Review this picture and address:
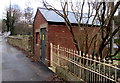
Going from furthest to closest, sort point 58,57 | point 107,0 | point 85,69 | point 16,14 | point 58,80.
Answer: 1. point 16,14
2. point 58,57
3. point 58,80
4. point 107,0
5. point 85,69

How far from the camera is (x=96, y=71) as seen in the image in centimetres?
493

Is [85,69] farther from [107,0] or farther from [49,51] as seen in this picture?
[49,51]

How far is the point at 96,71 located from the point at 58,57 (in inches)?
129

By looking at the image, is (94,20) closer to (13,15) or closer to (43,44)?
(43,44)

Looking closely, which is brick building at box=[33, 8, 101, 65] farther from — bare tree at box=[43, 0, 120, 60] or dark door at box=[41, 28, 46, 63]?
bare tree at box=[43, 0, 120, 60]

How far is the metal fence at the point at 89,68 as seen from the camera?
4.46 metres

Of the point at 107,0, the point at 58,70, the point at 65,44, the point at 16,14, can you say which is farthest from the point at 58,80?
the point at 16,14

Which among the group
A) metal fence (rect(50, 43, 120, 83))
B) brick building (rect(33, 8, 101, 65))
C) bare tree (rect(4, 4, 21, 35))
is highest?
bare tree (rect(4, 4, 21, 35))

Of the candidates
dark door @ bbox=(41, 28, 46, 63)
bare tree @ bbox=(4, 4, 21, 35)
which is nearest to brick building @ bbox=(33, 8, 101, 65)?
dark door @ bbox=(41, 28, 46, 63)

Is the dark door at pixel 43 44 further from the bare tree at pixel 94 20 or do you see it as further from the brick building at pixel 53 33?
the bare tree at pixel 94 20

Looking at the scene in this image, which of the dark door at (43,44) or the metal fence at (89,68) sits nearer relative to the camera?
the metal fence at (89,68)

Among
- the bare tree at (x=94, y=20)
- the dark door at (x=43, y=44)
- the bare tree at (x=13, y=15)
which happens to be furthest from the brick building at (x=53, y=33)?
the bare tree at (x=13, y=15)

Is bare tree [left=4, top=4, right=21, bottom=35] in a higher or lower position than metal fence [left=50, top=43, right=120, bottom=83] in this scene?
higher

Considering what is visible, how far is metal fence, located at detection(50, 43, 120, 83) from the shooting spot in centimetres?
446
